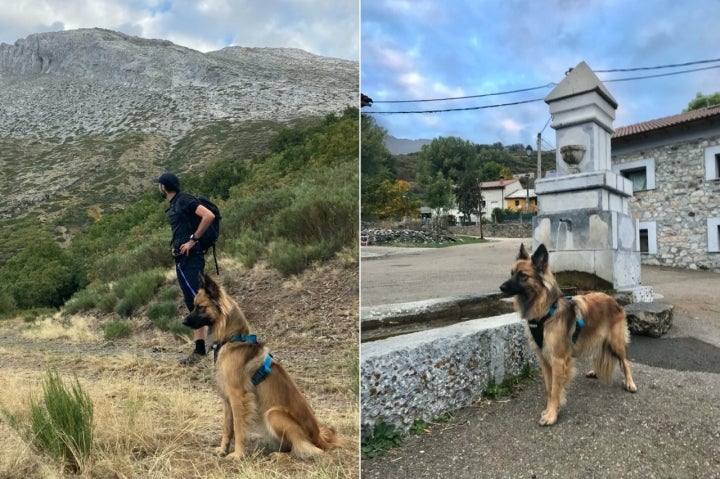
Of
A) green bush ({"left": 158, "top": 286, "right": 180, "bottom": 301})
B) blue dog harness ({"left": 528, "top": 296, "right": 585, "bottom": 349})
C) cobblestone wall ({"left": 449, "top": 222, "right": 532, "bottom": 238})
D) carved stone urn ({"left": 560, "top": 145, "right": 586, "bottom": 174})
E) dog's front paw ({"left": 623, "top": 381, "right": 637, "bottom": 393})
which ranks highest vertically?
carved stone urn ({"left": 560, "top": 145, "right": 586, "bottom": 174})

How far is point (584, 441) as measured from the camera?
2121mm

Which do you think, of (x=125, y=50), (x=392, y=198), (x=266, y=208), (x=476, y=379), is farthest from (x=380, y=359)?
(x=125, y=50)

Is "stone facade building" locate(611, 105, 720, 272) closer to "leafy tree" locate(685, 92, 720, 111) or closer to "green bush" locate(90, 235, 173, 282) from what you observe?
"green bush" locate(90, 235, 173, 282)

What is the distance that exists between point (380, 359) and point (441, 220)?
13.0 meters

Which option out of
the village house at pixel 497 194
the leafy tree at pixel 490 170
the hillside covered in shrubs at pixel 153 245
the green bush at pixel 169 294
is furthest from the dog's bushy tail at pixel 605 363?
the village house at pixel 497 194

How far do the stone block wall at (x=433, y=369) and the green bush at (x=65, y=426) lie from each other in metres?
1.13

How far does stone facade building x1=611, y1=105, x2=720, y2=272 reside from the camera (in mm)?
11719

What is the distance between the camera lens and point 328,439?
2277mm

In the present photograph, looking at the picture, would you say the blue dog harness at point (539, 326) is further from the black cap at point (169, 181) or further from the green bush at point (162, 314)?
the green bush at point (162, 314)

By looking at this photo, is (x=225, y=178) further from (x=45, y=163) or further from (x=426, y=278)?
(x=426, y=278)

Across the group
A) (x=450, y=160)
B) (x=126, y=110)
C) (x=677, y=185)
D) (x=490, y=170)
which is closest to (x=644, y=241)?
(x=677, y=185)

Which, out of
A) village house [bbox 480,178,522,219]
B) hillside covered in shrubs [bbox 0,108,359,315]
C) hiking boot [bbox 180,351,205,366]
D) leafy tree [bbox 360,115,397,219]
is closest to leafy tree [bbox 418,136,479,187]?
hillside covered in shrubs [bbox 0,108,359,315]

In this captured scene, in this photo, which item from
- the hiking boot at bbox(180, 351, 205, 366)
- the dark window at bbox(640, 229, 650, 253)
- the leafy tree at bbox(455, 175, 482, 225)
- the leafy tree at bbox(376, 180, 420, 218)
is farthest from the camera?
the dark window at bbox(640, 229, 650, 253)

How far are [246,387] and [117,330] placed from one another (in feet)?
15.8
